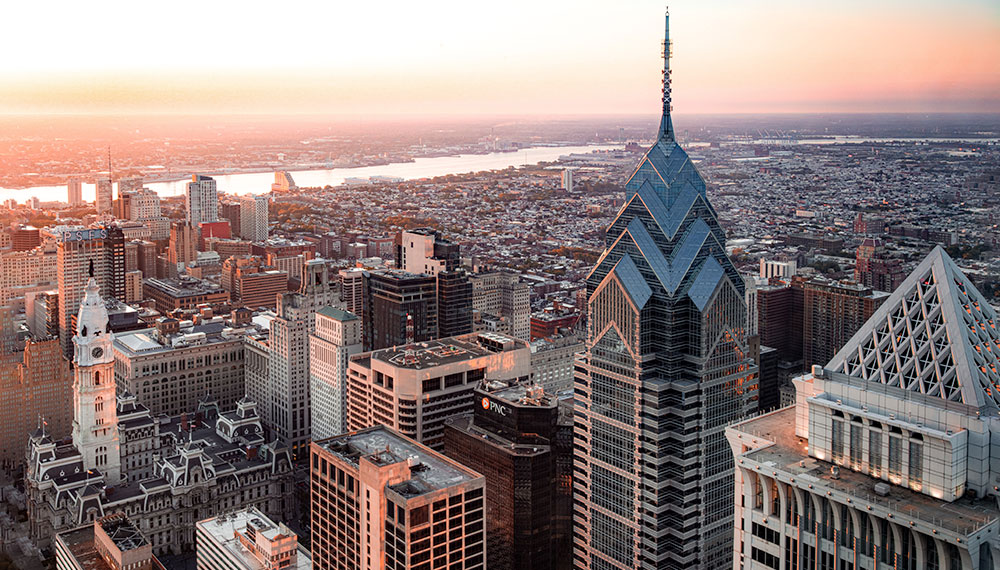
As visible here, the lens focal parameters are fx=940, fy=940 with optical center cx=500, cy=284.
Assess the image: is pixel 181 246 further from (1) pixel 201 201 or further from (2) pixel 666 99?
(2) pixel 666 99

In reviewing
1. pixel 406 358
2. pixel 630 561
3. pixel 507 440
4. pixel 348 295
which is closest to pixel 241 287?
pixel 348 295

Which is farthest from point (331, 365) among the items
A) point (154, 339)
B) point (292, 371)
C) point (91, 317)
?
point (154, 339)

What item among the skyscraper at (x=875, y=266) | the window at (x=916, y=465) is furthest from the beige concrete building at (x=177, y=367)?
the window at (x=916, y=465)

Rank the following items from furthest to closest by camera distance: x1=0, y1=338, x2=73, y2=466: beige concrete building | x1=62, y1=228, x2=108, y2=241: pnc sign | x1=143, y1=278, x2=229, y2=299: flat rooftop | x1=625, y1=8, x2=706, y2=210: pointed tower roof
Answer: x1=143, y1=278, x2=229, y2=299: flat rooftop < x1=62, y1=228, x2=108, y2=241: pnc sign < x1=0, y1=338, x2=73, y2=466: beige concrete building < x1=625, y1=8, x2=706, y2=210: pointed tower roof

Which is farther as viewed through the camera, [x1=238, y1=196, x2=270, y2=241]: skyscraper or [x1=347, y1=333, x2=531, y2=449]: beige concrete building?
[x1=238, y1=196, x2=270, y2=241]: skyscraper

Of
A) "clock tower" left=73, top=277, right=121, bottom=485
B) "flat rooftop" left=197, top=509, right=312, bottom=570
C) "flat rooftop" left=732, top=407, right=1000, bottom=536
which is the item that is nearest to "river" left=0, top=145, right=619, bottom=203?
"clock tower" left=73, top=277, right=121, bottom=485

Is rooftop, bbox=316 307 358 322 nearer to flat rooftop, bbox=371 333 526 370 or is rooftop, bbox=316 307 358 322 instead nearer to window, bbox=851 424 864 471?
flat rooftop, bbox=371 333 526 370

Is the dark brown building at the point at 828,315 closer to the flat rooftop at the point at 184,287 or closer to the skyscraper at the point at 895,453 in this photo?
the skyscraper at the point at 895,453
